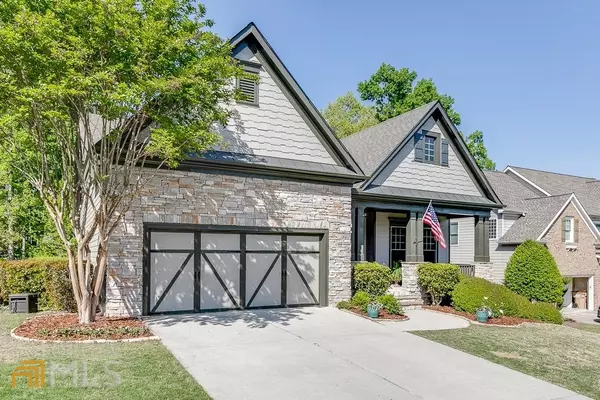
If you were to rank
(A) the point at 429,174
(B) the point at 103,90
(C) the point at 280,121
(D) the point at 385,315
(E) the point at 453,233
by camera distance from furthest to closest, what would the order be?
(E) the point at 453,233 < (A) the point at 429,174 < (C) the point at 280,121 < (D) the point at 385,315 < (B) the point at 103,90

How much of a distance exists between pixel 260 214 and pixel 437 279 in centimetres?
672

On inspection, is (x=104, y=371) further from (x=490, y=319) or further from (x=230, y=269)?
(x=490, y=319)

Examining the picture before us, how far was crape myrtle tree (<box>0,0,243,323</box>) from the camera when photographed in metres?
8.20

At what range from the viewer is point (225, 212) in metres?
12.3

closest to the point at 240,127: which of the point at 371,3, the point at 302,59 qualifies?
the point at 371,3

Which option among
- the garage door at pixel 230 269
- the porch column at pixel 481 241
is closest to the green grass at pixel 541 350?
the garage door at pixel 230 269

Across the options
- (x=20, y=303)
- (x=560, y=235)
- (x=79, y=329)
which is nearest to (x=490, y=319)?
(x=79, y=329)

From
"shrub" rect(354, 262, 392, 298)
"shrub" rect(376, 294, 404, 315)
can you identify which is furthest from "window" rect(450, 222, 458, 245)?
"shrub" rect(376, 294, 404, 315)

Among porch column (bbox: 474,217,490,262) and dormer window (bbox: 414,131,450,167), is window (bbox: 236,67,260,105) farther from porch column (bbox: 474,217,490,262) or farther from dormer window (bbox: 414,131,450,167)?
porch column (bbox: 474,217,490,262)

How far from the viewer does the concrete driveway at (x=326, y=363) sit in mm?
6531

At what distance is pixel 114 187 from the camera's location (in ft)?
33.6

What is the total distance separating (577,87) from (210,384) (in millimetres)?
22423

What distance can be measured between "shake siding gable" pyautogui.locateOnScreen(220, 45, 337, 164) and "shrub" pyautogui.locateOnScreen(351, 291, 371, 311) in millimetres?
4247

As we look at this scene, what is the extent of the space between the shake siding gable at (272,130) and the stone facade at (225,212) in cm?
90
